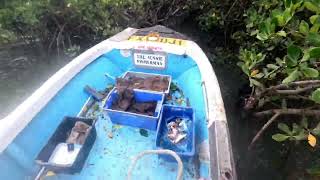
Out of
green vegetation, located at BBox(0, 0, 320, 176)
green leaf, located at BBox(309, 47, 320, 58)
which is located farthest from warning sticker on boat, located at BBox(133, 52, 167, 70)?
green leaf, located at BBox(309, 47, 320, 58)

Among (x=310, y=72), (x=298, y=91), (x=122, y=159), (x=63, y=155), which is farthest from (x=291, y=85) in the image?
(x=63, y=155)

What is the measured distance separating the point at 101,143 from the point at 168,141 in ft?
1.63

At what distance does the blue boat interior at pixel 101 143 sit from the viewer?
1.70 m

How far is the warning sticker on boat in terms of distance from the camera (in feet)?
9.11

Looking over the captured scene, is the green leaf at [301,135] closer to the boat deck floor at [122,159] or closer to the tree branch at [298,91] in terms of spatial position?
the tree branch at [298,91]

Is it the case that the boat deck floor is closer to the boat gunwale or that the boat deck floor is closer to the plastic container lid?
the plastic container lid

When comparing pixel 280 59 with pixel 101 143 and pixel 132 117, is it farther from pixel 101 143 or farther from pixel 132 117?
pixel 101 143

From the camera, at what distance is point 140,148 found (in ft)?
6.48

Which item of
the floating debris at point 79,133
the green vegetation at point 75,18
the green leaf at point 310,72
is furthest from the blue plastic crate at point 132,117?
the green vegetation at point 75,18

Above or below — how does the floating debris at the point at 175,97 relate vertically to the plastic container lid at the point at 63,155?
above

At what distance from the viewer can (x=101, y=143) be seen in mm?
2012

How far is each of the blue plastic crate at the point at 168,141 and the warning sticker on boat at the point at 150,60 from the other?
0.79 m

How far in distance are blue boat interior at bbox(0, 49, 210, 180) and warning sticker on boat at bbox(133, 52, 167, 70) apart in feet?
1.10

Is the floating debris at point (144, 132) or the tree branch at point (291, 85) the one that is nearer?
the tree branch at point (291, 85)
